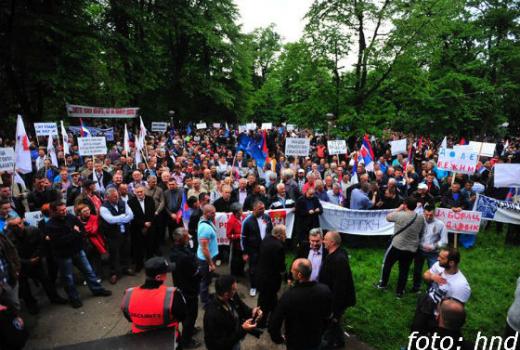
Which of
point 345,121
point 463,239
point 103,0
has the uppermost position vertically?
point 103,0

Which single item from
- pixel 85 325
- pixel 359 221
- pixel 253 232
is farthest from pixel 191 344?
pixel 359 221

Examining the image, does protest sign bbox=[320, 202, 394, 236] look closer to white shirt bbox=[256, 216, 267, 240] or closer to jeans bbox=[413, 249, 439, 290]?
jeans bbox=[413, 249, 439, 290]

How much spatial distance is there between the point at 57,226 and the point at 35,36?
1132 centimetres

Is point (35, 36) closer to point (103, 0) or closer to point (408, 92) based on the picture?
point (103, 0)

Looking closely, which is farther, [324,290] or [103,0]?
[103,0]

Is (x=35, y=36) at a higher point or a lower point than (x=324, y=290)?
higher

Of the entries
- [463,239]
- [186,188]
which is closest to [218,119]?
[186,188]

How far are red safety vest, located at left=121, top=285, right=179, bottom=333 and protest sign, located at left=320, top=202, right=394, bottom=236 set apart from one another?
5878 mm

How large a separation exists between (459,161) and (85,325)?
9309 millimetres

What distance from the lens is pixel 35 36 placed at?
13086 mm

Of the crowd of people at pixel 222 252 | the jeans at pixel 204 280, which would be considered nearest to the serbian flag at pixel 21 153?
the crowd of people at pixel 222 252

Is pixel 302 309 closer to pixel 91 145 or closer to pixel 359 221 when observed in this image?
pixel 359 221

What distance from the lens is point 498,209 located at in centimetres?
861

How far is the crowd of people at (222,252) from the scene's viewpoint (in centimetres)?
328
